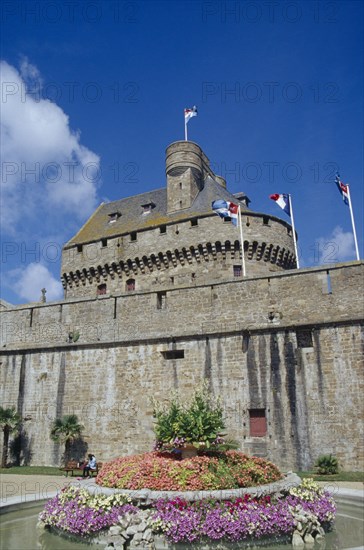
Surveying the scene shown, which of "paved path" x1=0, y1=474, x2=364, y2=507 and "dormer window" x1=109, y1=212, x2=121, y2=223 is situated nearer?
"paved path" x1=0, y1=474, x2=364, y2=507

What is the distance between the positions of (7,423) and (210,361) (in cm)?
837

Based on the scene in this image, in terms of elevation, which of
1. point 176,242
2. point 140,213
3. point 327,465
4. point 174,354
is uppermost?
point 140,213

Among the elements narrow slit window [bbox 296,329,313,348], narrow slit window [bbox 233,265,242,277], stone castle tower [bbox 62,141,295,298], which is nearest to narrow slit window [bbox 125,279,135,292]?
stone castle tower [bbox 62,141,295,298]

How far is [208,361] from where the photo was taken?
55.1 feet

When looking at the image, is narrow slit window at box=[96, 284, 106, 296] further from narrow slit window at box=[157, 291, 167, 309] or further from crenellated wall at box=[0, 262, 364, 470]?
narrow slit window at box=[157, 291, 167, 309]

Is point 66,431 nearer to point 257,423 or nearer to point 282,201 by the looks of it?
point 257,423


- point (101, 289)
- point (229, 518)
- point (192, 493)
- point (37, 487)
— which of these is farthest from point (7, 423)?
point (101, 289)

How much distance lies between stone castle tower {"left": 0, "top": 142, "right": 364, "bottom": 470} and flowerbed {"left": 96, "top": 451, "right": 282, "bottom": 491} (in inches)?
254

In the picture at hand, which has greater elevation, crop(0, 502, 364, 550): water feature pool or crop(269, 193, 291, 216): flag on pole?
crop(269, 193, 291, 216): flag on pole

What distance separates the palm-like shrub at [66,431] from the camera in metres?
17.4

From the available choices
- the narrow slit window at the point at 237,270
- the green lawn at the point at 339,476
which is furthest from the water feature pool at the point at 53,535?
the narrow slit window at the point at 237,270

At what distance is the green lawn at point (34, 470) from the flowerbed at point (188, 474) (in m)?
7.96

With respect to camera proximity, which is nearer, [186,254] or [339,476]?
[339,476]

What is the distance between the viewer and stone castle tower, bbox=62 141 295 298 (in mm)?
27734
